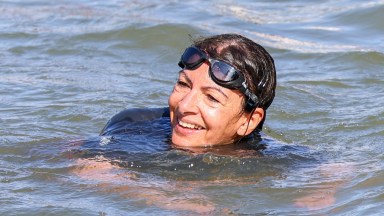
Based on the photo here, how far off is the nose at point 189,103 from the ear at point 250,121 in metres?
0.42

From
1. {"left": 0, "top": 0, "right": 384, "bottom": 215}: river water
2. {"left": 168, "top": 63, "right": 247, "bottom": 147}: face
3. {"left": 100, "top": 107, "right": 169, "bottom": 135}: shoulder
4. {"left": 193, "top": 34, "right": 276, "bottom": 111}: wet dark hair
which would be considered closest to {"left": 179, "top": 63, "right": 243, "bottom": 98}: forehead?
{"left": 168, "top": 63, "right": 247, "bottom": 147}: face

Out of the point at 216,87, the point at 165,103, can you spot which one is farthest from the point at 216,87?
the point at 165,103

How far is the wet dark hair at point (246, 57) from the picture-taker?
250 inches

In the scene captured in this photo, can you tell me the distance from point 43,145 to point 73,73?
9.92 ft

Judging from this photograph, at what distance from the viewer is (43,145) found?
277 inches

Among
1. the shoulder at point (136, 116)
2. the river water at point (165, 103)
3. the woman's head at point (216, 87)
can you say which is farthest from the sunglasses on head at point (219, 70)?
the shoulder at point (136, 116)

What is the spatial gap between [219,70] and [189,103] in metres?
0.28

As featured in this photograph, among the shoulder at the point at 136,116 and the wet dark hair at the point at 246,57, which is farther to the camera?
the shoulder at the point at 136,116

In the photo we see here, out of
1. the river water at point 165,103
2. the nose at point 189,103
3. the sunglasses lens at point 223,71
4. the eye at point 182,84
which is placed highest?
the sunglasses lens at point 223,71

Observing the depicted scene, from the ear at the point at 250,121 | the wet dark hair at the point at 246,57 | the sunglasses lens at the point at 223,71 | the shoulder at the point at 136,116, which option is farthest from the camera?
the shoulder at the point at 136,116

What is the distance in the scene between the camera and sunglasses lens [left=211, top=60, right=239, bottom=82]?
625cm

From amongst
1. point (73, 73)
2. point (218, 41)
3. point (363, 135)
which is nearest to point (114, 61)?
point (73, 73)

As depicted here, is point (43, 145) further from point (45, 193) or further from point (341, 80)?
point (341, 80)

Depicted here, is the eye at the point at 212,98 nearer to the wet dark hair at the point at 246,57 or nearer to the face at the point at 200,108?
the face at the point at 200,108
